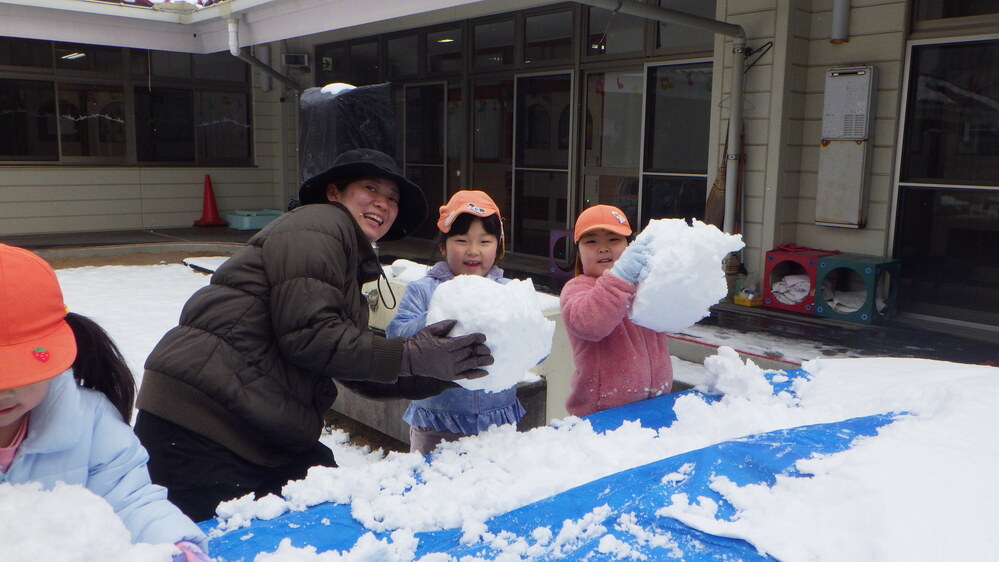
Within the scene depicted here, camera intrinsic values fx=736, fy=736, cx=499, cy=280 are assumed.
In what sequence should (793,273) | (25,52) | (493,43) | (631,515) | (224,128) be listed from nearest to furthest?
(631,515)
(793,273)
(493,43)
(25,52)
(224,128)

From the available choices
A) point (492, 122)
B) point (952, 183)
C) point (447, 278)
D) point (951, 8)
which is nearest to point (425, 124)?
point (492, 122)

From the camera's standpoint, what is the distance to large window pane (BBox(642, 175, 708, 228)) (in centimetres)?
683

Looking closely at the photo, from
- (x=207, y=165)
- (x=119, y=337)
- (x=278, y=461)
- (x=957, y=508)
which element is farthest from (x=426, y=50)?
(x=957, y=508)

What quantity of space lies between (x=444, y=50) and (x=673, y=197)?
14.2 feet

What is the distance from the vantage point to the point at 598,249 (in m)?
2.49

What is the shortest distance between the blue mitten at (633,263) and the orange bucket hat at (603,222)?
26 centimetres

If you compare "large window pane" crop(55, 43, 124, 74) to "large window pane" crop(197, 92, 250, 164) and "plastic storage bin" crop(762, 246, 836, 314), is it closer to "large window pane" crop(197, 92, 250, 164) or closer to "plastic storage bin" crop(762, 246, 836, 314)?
"large window pane" crop(197, 92, 250, 164)

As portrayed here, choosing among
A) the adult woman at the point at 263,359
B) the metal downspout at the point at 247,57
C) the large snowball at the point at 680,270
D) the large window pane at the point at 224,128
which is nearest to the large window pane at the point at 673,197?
the large snowball at the point at 680,270

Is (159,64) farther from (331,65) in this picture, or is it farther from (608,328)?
(608,328)

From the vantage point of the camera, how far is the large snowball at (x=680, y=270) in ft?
6.85

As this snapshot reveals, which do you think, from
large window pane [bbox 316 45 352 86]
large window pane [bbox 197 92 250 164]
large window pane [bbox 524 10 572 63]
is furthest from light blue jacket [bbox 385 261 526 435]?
large window pane [bbox 197 92 250 164]

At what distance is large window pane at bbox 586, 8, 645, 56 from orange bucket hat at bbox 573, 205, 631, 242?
505 cm

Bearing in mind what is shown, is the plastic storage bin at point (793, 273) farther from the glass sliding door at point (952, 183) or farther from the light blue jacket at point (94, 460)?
the light blue jacket at point (94, 460)

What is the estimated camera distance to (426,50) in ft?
33.1
